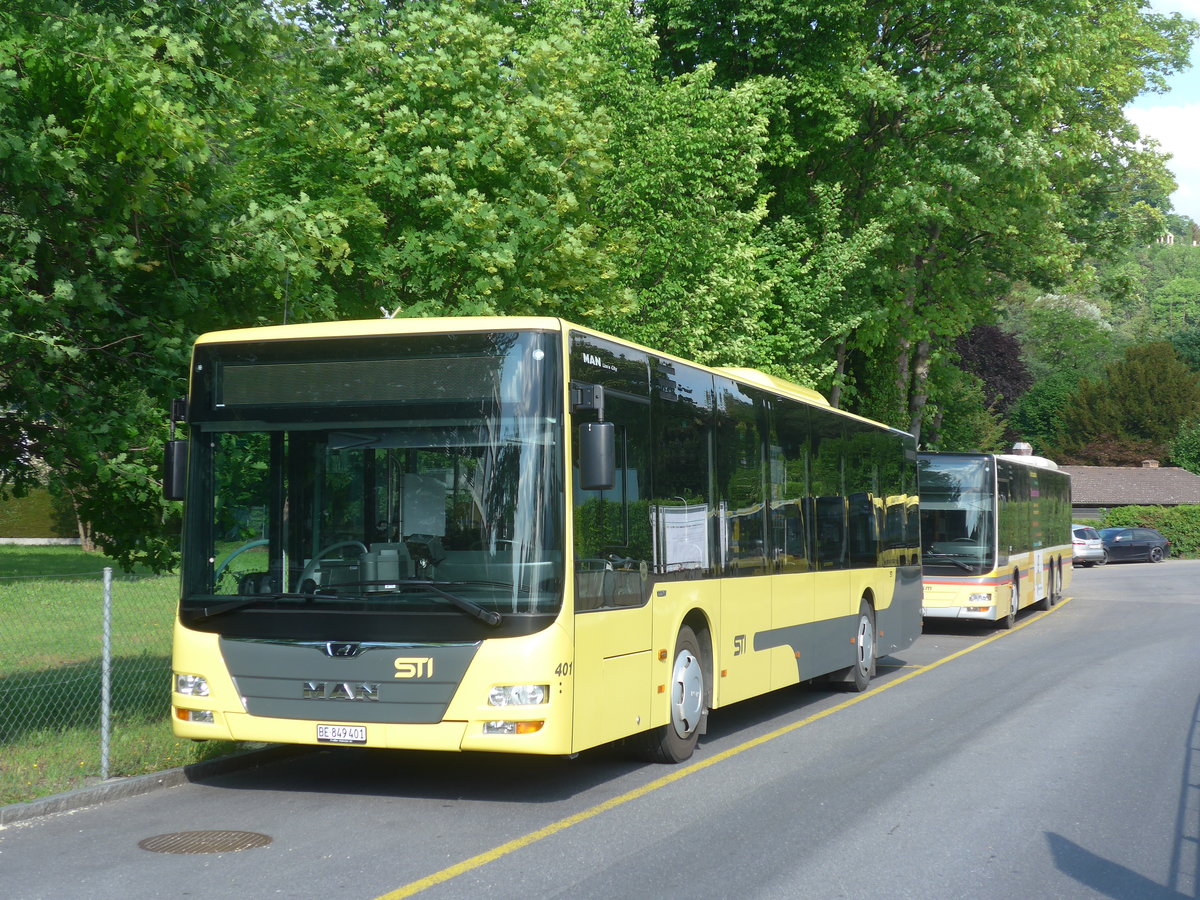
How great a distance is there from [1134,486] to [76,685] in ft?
245

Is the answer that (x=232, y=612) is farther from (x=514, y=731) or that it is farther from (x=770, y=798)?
(x=770, y=798)

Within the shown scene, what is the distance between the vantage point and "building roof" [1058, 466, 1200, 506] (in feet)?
255

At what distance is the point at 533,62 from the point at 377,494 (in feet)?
37.6

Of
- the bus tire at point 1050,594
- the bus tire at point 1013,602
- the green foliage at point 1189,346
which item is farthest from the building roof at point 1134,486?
the bus tire at point 1013,602

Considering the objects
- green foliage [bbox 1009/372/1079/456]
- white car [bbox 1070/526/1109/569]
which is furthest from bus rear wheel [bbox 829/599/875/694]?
green foliage [bbox 1009/372/1079/456]

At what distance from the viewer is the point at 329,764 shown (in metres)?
10.7

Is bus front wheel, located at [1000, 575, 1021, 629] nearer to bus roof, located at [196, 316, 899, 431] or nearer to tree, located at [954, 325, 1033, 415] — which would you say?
bus roof, located at [196, 316, 899, 431]

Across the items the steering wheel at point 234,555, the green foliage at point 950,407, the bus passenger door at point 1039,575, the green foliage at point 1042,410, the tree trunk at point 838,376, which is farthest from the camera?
the green foliage at point 1042,410

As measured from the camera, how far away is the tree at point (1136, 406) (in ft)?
276

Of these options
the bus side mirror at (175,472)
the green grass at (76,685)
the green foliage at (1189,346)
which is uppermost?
the green foliage at (1189,346)

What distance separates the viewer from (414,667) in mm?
8594

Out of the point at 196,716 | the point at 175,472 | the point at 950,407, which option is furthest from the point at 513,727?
→ the point at 950,407

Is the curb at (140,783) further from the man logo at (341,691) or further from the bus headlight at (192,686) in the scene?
the man logo at (341,691)

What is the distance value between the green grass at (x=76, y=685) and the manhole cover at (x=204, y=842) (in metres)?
1.25
